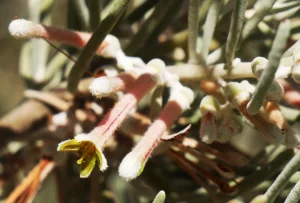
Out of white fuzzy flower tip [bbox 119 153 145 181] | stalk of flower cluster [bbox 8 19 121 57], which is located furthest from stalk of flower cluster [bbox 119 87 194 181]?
→ stalk of flower cluster [bbox 8 19 121 57]

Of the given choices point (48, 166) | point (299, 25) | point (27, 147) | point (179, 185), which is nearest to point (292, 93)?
point (299, 25)

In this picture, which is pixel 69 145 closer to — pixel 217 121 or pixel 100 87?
pixel 100 87

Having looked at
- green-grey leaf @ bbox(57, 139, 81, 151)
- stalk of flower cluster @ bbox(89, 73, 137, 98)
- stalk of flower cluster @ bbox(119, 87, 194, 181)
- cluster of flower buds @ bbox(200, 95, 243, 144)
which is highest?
stalk of flower cluster @ bbox(89, 73, 137, 98)

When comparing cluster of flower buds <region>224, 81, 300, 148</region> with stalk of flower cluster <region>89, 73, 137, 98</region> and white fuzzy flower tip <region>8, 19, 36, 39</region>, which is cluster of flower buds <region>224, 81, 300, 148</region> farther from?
white fuzzy flower tip <region>8, 19, 36, 39</region>

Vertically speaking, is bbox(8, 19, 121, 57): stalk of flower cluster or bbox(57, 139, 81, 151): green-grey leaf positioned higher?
bbox(8, 19, 121, 57): stalk of flower cluster

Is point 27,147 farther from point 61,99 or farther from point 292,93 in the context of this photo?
point 292,93

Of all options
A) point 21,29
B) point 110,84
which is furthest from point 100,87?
point 21,29
